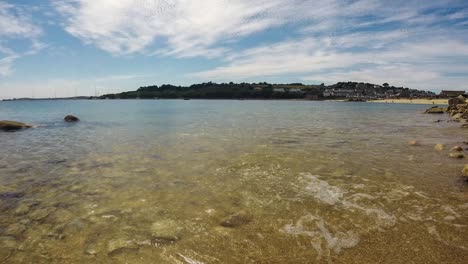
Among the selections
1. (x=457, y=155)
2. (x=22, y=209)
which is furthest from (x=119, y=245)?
(x=457, y=155)

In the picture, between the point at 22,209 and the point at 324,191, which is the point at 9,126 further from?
the point at 324,191

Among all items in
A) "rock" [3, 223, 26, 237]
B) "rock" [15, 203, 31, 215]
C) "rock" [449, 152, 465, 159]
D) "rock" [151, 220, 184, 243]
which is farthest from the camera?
"rock" [449, 152, 465, 159]

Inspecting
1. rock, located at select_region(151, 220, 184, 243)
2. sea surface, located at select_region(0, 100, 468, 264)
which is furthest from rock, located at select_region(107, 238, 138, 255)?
rock, located at select_region(151, 220, 184, 243)

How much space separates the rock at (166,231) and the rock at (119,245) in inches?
21.5

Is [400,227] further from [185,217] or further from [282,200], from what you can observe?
[185,217]

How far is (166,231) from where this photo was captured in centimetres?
723

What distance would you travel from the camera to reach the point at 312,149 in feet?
59.4

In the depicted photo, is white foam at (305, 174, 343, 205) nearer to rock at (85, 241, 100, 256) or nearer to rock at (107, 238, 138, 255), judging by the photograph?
rock at (107, 238, 138, 255)

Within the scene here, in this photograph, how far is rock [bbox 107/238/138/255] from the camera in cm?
634

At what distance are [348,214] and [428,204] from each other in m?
2.79

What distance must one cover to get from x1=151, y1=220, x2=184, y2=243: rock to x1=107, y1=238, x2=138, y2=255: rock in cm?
55

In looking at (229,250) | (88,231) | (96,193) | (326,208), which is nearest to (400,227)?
(326,208)

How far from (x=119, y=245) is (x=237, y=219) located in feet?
10.2

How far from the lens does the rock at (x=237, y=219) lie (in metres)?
7.61
